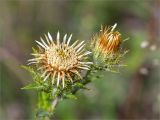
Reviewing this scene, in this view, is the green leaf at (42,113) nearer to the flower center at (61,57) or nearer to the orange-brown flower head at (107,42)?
the flower center at (61,57)

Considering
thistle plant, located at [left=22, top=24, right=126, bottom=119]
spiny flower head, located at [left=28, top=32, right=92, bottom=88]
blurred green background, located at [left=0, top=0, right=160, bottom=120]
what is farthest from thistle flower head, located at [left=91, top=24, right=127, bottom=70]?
blurred green background, located at [left=0, top=0, right=160, bottom=120]

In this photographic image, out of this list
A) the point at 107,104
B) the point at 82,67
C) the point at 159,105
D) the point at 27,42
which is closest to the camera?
the point at 82,67

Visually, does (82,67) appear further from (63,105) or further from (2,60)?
(2,60)

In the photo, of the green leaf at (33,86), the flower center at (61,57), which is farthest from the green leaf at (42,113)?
the flower center at (61,57)

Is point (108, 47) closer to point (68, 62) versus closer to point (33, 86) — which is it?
point (68, 62)

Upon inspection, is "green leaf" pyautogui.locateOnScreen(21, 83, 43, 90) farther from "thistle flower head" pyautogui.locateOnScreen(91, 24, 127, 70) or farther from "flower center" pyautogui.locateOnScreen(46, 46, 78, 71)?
"thistle flower head" pyautogui.locateOnScreen(91, 24, 127, 70)

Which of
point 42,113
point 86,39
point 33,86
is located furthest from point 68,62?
point 86,39

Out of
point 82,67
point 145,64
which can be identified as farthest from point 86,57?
point 145,64
